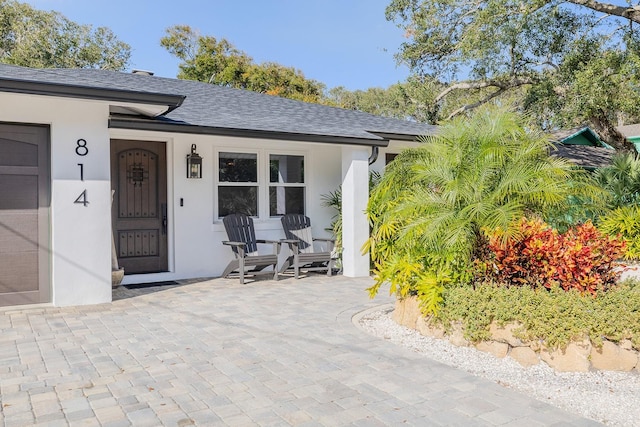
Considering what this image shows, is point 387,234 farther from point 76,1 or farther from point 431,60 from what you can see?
point 76,1

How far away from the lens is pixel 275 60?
27.1 m

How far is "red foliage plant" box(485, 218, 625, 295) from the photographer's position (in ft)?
15.0

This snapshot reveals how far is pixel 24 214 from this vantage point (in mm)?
6223

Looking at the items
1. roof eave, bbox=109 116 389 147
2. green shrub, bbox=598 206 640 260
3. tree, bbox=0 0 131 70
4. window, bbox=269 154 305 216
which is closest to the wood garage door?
roof eave, bbox=109 116 389 147

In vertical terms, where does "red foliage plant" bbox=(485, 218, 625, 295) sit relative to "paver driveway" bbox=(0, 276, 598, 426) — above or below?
above

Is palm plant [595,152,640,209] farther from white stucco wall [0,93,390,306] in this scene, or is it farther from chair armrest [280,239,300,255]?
chair armrest [280,239,300,255]

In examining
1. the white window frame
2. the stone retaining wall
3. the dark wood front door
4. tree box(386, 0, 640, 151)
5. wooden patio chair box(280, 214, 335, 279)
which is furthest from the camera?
tree box(386, 0, 640, 151)

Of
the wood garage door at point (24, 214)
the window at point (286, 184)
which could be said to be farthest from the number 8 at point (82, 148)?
the window at point (286, 184)

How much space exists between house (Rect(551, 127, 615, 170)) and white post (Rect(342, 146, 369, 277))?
10.0 meters

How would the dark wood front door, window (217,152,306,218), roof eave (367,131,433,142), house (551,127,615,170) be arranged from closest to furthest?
1. the dark wood front door
2. window (217,152,306,218)
3. roof eave (367,131,433,142)
4. house (551,127,615,170)

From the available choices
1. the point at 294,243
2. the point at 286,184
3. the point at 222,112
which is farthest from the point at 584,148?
the point at 222,112

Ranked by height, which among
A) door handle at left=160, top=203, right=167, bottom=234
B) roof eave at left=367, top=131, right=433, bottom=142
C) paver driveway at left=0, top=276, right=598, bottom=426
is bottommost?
paver driveway at left=0, top=276, right=598, bottom=426

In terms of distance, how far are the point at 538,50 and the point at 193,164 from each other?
404 inches

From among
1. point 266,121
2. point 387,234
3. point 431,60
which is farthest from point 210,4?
point 387,234
